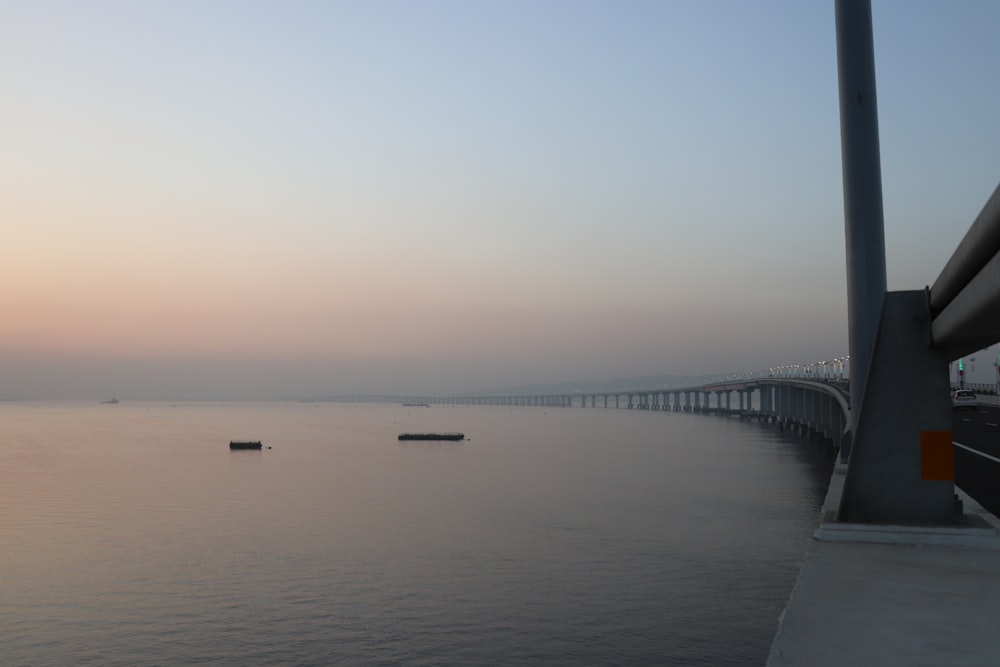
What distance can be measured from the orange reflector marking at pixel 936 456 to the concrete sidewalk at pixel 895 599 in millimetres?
1143

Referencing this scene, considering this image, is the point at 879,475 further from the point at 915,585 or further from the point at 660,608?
the point at 660,608

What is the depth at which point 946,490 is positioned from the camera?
17375 mm

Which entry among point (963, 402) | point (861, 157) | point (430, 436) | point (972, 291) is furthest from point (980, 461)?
point (430, 436)

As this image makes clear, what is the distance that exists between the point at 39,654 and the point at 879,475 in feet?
74.6

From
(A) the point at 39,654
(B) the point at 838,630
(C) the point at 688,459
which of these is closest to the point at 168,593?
(A) the point at 39,654

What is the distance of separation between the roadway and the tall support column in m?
5.15

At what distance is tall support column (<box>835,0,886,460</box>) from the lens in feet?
78.4

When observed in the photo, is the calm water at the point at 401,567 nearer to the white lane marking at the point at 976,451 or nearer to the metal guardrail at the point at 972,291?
the white lane marking at the point at 976,451

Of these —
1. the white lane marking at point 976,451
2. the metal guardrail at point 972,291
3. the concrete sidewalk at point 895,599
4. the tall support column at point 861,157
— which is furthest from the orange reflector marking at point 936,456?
the white lane marking at point 976,451

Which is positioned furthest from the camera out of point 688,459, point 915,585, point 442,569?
point 688,459

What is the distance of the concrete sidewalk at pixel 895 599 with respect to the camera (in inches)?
386

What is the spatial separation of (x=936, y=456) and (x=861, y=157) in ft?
32.7

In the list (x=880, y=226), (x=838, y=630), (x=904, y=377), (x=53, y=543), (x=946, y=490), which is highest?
(x=880, y=226)

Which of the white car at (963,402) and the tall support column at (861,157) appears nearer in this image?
the tall support column at (861,157)
